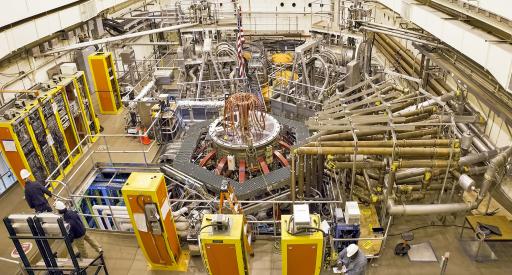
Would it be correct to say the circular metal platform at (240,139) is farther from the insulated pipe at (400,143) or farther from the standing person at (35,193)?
the standing person at (35,193)

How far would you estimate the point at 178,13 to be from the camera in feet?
67.2

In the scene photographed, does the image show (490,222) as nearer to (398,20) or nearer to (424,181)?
(424,181)

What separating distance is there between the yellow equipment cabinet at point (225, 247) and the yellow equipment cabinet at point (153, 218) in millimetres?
957

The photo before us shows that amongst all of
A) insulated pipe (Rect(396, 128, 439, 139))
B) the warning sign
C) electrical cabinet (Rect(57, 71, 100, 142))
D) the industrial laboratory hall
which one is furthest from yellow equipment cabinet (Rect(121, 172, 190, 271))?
electrical cabinet (Rect(57, 71, 100, 142))

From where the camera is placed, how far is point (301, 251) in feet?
21.6

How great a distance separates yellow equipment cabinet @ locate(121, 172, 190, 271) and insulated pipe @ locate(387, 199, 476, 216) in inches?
179

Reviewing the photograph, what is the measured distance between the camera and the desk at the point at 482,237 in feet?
25.4

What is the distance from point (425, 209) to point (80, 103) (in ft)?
36.0

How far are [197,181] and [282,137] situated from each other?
318cm

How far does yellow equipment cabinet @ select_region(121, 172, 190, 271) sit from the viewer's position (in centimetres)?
696

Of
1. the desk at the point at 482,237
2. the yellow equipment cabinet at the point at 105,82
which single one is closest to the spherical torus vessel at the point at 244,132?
the desk at the point at 482,237

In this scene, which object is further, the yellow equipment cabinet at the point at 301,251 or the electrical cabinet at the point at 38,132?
the electrical cabinet at the point at 38,132

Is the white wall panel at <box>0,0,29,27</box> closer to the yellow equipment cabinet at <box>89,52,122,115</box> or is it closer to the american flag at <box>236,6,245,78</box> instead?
the yellow equipment cabinet at <box>89,52,122,115</box>

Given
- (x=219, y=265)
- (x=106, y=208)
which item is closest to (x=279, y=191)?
(x=219, y=265)
